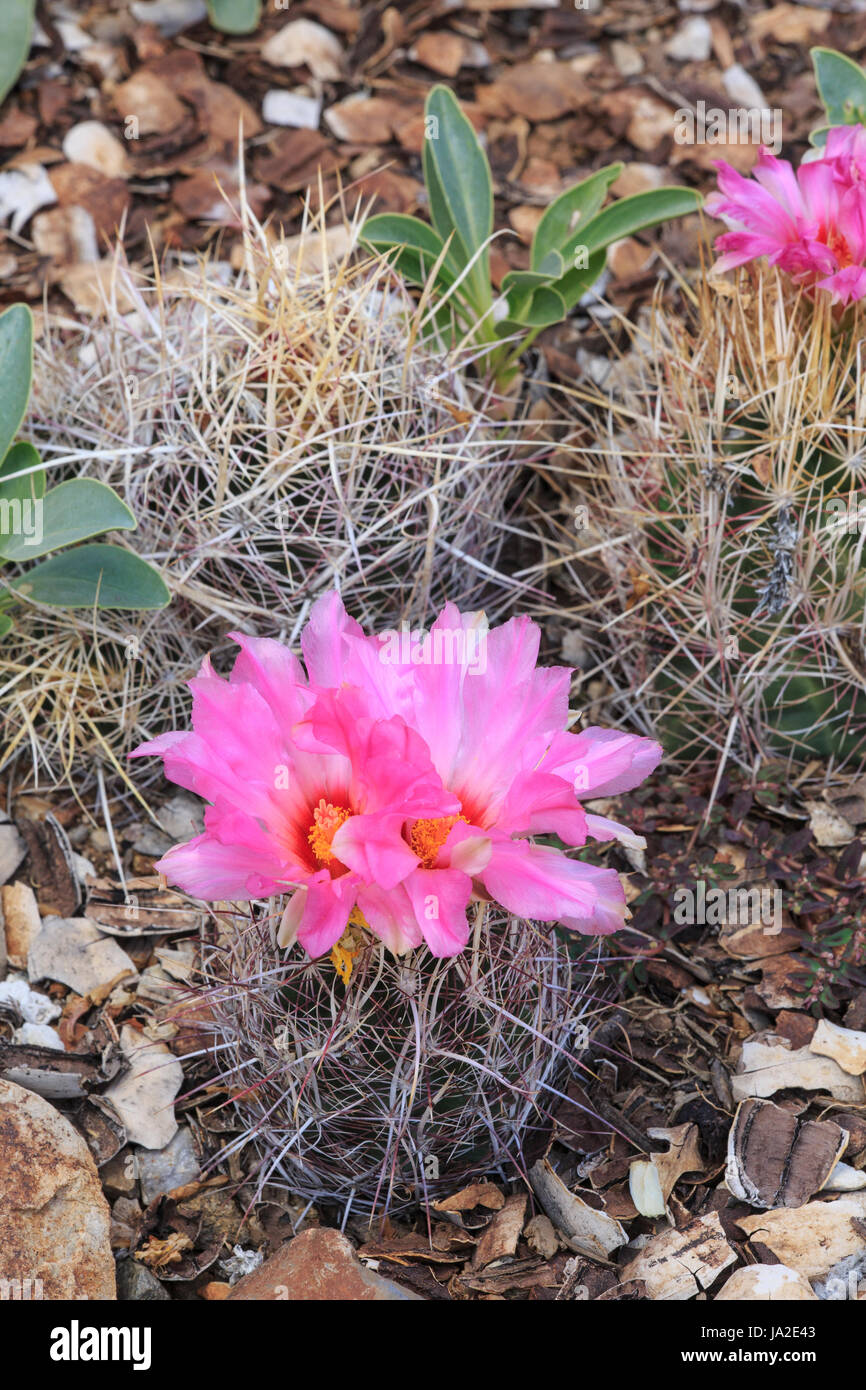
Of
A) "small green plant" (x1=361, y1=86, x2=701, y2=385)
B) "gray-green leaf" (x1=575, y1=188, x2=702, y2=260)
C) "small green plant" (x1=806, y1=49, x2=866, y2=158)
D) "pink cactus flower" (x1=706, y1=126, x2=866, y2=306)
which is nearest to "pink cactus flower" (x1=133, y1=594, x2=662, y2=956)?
"pink cactus flower" (x1=706, y1=126, x2=866, y2=306)

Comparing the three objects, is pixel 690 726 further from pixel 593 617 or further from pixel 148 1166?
pixel 148 1166

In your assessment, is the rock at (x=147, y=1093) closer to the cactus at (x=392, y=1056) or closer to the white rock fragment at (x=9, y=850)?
the cactus at (x=392, y=1056)

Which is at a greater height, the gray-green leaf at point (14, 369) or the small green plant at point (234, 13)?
the small green plant at point (234, 13)

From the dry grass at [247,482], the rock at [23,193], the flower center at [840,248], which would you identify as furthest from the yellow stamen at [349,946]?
the rock at [23,193]

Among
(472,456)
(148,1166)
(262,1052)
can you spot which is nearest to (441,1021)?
(262,1052)

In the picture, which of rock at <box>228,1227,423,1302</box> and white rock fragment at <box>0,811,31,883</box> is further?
white rock fragment at <box>0,811,31,883</box>

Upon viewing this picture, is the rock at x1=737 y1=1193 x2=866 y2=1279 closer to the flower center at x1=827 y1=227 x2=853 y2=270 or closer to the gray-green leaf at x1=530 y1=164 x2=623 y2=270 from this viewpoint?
the flower center at x1=827 y1=227 x2=853 y2=270
